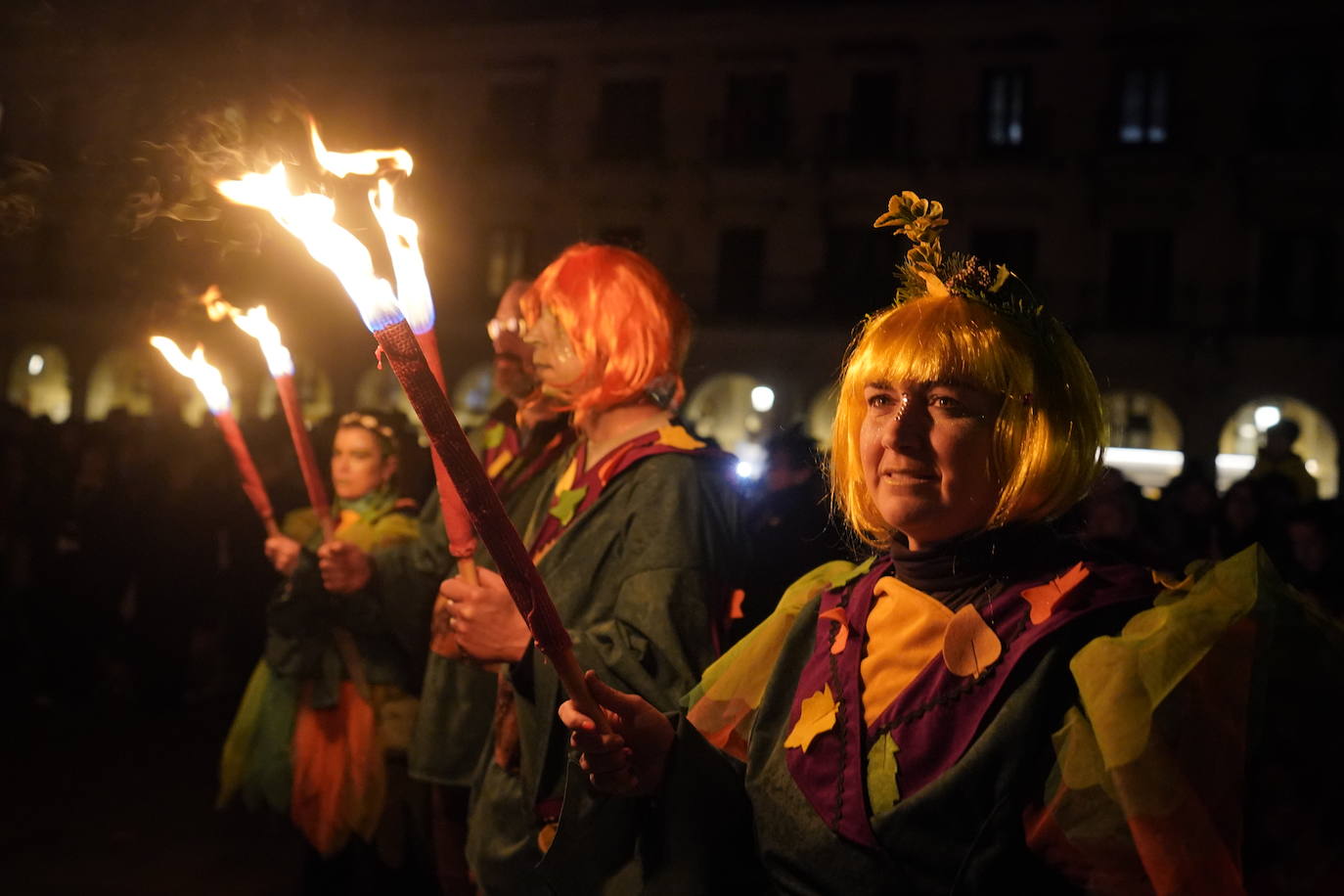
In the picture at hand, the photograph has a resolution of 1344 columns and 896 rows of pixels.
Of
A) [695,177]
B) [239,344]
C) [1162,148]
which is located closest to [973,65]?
[1162,148]

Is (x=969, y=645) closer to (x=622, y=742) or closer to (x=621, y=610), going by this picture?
(x=622, y=742)

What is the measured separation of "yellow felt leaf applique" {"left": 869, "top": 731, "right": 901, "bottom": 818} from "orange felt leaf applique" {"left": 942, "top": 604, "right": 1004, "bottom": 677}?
14 centimetres

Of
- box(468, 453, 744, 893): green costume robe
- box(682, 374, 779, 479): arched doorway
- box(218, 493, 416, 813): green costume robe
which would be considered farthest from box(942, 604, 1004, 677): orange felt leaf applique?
box(682, 374, 779, 479): arched doorway

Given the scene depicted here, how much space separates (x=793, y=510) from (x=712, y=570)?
10.9 feet

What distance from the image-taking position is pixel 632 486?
263 cm

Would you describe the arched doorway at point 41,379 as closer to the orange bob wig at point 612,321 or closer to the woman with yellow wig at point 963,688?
the orange bob wig at point 612,321

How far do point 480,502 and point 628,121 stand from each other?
23.4 metres

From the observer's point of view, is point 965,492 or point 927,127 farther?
point 927,127

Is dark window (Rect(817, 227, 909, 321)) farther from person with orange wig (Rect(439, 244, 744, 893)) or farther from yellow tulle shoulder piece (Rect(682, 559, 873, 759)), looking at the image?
yellow tulle shoulder piece (Rect(682, 559, 873, 759))

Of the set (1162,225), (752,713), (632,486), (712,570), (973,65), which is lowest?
(752,713)

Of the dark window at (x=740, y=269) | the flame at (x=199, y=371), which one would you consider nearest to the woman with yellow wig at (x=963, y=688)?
the flame at (x=199, y=371)

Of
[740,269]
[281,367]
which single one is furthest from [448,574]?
[740,269]

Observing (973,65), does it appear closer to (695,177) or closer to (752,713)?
(695,177)

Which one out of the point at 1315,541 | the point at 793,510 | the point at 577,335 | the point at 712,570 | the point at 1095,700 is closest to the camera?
the point at 1095,700
